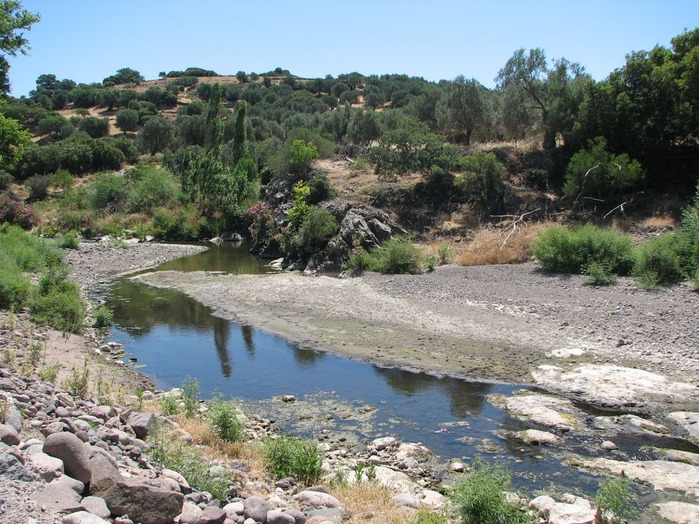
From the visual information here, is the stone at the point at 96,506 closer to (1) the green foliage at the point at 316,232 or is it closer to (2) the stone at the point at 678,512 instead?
(2) the stone at the point at 678,512

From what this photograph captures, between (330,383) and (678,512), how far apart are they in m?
8.81

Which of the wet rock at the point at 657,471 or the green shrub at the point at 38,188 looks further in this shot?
the green shrub at the point at 38,188

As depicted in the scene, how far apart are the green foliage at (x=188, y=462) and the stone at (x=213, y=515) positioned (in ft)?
3.09

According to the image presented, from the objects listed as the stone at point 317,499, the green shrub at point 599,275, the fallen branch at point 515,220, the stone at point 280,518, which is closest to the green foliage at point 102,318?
the stone at point 317,499

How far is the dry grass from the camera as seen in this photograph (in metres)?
28.7

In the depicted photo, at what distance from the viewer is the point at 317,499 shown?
8570mm

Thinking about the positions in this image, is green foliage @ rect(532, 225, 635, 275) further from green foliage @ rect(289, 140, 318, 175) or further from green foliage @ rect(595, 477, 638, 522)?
green foliage @ rect(289, 140, 318, 175)

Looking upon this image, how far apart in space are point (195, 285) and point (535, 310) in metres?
16.6

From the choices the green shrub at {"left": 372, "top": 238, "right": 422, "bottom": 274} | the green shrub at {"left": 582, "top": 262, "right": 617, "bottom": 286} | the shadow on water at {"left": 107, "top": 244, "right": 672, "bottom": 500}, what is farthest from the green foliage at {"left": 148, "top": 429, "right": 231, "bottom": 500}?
the green shrub at {"left": 372, "top": 238, "right": 422, "bottom": 274}

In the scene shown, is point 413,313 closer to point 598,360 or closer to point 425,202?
point 598,360

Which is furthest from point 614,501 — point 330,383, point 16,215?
point 16,215

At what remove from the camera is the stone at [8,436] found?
7.19 meters

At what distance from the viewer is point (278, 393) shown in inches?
594

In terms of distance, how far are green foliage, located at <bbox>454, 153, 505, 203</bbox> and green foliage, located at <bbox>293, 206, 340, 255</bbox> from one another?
28.2ft
